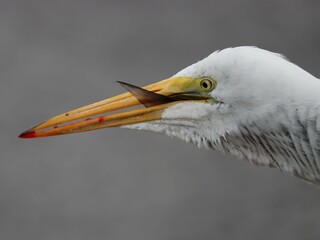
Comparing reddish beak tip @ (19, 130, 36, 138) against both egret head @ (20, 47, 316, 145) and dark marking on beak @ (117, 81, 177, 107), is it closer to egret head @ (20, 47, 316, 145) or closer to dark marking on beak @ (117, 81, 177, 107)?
egret head @ (20, 47, 316, 145)

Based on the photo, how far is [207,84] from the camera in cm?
86

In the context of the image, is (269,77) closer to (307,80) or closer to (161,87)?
(307,80)

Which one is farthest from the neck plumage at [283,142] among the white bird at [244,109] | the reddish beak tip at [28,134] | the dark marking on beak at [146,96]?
the reddish beak tip at [28,134]

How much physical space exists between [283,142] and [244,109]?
0.07 m

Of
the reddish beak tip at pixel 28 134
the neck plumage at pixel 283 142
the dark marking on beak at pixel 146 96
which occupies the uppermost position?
the dark marking on beak at pixel 146 96

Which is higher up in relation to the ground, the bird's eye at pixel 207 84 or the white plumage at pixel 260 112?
the bird's eye at pixel 207 84

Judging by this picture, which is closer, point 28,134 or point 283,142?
point 283,142

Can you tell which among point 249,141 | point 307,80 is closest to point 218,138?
point 249,141

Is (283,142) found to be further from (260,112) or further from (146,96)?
(146,96)

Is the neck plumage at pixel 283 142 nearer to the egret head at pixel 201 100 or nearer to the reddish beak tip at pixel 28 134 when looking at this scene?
the egret head at pixel 201 100

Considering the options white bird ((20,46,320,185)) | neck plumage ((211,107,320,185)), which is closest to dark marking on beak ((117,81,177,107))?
white bird ((20,46,320,185))

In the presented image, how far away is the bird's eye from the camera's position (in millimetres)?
857

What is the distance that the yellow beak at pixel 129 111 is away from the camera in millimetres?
908

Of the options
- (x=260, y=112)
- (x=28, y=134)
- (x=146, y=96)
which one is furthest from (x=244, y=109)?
(x=28, y=134)
